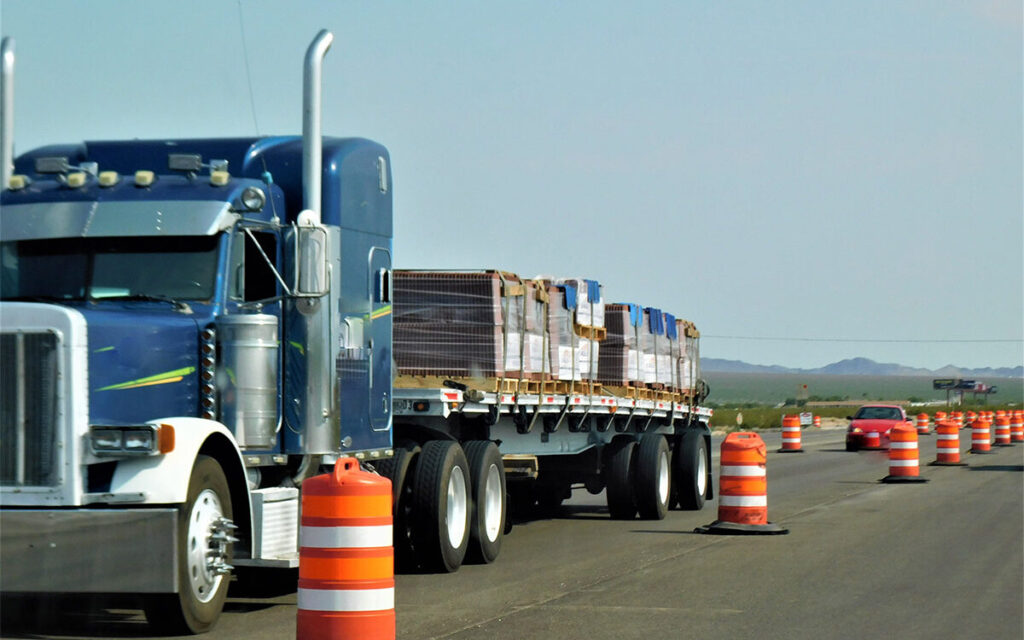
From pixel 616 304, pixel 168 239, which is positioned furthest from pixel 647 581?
pixel 616 304

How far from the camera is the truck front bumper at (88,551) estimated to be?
9.06m

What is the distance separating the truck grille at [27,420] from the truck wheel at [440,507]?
4643mm

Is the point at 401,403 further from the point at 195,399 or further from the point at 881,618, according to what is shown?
the point at 881,618

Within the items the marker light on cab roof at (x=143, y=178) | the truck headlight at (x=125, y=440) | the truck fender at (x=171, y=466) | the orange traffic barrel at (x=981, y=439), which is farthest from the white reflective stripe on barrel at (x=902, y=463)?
the truck headlight at (x=125, y=440)

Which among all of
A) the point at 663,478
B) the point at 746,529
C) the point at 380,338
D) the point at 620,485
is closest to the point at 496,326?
the point at 380,338

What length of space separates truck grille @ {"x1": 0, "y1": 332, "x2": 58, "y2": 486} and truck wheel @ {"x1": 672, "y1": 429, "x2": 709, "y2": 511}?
13.9 m

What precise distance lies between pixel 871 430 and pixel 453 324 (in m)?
29.6

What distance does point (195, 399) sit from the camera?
10.6 metres

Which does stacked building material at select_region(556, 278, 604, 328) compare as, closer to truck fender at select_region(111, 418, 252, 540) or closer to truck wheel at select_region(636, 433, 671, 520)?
truck wheel at select_region(636, 433, 671, 520)

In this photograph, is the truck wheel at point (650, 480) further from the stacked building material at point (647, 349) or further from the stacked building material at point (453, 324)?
the stacked building material at point (453, 324)

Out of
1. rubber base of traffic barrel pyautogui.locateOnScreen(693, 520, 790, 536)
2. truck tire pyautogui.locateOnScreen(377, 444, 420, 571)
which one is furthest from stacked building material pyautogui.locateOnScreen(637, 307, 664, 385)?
truck tire pyautogui.locateOnScreen(377, 444, 420, 571)

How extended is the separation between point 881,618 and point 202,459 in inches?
187

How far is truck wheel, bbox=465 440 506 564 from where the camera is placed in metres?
14.4

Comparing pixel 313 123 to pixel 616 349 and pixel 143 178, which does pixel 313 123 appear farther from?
pixel 616 349
